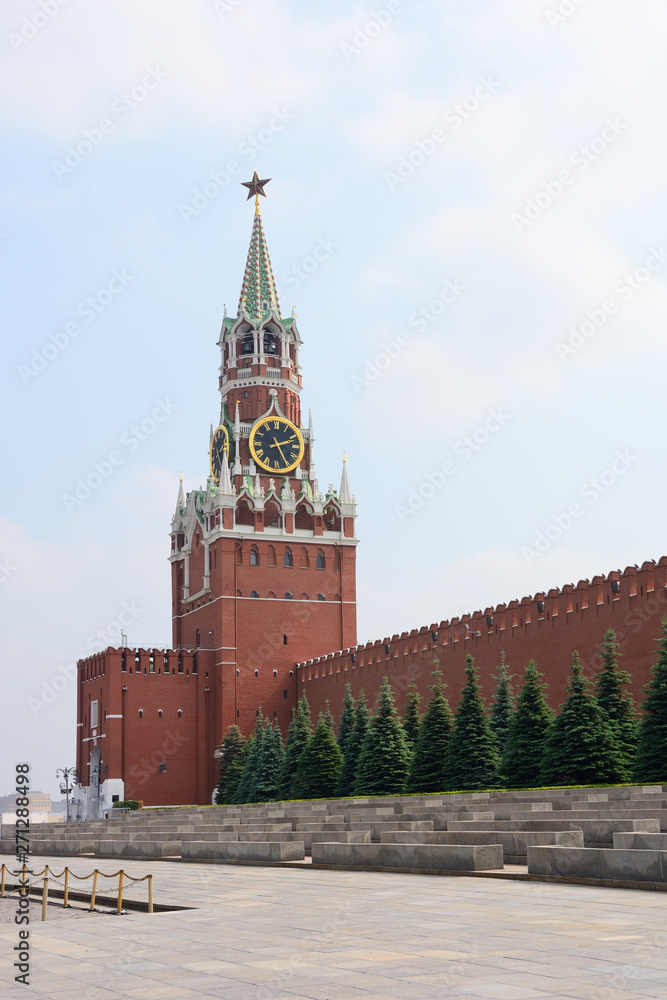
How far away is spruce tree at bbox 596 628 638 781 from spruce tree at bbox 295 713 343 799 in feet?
39.8

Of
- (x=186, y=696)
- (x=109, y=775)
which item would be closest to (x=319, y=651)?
(x=186, y=696)

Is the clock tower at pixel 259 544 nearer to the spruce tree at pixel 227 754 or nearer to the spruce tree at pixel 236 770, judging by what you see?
the spruce tree at pixel 227 754

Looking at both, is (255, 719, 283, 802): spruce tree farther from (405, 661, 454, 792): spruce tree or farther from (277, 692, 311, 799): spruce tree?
(405, 661, 454, 792): spruce tree

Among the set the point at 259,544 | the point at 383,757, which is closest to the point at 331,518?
the point at 259,544

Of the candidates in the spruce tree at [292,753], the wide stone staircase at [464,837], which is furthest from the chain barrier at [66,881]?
the spruce tree at [292,753]

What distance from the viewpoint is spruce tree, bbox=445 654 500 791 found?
2744 centimetres

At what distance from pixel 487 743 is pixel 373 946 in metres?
20.8

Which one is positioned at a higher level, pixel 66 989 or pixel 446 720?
pixel 446 720

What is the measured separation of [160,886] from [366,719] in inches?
897

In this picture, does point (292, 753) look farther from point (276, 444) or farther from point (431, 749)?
point (276, 444)

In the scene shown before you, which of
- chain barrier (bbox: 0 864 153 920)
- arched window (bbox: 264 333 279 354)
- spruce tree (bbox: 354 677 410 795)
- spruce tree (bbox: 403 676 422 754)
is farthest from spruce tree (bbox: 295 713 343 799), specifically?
arched window (bbox: 264 333 279 354)

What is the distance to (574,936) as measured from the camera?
727 centimetres

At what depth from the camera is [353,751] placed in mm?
34656

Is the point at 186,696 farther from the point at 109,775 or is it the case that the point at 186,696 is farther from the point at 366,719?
the point at 366,719
